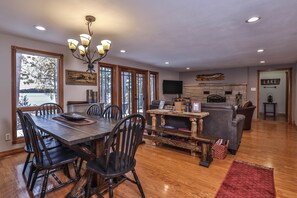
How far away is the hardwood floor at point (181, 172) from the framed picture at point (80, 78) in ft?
5.99

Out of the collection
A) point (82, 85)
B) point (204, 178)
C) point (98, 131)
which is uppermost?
point (82, 85)

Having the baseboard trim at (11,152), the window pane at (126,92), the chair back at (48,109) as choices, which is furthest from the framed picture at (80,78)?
the baseboard trim at (11,152)

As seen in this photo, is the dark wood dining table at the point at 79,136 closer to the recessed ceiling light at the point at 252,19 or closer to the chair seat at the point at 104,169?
the chair seat at the point at 104,169

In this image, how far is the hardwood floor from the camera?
1953 mm

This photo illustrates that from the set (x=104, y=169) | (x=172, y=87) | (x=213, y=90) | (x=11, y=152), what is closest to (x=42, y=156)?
(x=104, y=169)

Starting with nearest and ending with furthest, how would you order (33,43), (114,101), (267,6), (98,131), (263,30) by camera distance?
(98,131)
(267,6)
(263,30)
(33,43)
(114,101)

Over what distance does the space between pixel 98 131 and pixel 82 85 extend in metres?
2.82

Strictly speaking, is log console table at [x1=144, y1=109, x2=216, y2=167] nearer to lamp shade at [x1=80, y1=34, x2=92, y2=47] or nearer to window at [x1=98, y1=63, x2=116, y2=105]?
window at [x1=98, y1=63, x2=116, y2=105]

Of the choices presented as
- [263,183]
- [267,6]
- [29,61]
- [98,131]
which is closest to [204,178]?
[263,183]

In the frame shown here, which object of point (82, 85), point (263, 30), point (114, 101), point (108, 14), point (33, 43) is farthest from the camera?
point (114, 101)

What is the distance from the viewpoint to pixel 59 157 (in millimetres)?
1831

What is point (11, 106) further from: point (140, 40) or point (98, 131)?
point (140, 40)

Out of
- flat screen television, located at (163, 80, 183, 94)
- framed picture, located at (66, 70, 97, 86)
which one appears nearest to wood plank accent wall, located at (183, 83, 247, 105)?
flat screen television, located at (163, 80, 183, 94)

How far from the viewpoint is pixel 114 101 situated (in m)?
5.11
